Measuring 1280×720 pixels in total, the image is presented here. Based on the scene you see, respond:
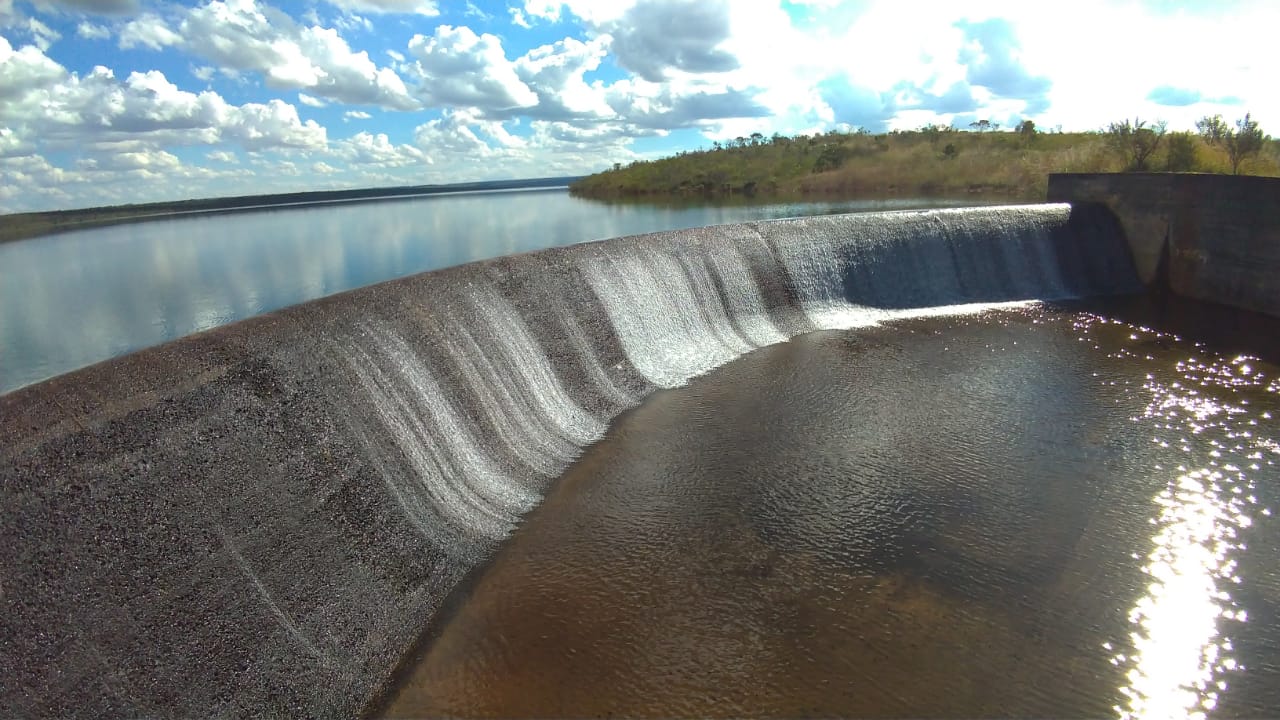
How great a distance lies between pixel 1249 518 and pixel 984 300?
9.18 m

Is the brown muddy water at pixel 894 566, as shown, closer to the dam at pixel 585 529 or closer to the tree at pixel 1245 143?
the dam at pixel 585 529

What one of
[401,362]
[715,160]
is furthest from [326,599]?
[715,160]

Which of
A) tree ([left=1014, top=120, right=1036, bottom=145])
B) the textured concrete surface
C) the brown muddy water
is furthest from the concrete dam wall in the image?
tree ([left=1014, top=120, right=1036, bottom=145])

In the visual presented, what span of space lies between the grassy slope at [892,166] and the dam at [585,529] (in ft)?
55.3

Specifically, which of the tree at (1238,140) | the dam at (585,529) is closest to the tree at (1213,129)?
the tree at (1238,140)

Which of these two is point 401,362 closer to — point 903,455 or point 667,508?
point 667,508

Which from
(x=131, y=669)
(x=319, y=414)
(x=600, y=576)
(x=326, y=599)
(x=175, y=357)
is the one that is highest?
(x=175, y=357)

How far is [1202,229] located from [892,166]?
83.7 ft

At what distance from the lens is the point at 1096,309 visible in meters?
14.2

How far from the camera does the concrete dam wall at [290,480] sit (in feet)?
12.4

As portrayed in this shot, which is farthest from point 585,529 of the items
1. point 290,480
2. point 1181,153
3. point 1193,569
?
point 1181,153

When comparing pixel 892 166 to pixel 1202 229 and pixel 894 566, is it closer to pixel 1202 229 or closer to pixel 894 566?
pixel 1202 229

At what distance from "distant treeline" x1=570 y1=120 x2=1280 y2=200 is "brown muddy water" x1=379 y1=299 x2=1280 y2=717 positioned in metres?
14.3

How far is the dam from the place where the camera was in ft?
13.6
